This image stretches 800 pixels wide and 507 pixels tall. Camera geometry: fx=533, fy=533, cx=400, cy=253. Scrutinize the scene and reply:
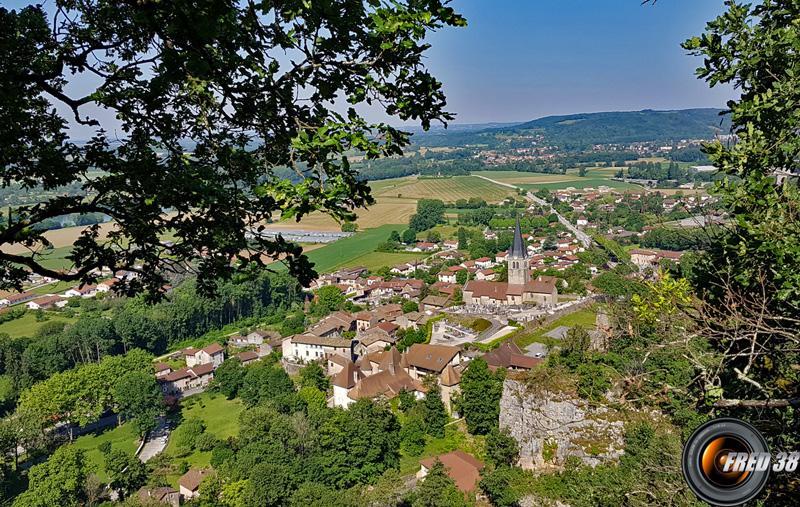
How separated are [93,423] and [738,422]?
118 ft

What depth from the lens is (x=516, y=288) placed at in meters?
41.2

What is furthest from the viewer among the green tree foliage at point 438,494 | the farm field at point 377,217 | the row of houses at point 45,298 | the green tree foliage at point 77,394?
the farm field at point 377,217

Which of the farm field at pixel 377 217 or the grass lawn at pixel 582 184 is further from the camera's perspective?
the grass lawn at pixel 582 184

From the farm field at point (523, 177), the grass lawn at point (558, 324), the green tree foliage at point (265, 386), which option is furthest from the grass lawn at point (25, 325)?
the farm field at point (523, 177)

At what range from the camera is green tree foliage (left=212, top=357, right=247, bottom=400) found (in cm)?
3300

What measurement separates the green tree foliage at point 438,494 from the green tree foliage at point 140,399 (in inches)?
741

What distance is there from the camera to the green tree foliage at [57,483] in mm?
19891

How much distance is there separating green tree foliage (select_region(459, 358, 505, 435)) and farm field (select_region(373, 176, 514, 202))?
265ft

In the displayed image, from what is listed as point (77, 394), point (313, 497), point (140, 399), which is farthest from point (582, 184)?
point (313, 497)

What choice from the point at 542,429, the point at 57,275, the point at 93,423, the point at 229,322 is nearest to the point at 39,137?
the point at 57,275

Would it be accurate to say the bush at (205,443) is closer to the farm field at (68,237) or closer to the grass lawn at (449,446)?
the grass lawn at (449,446)

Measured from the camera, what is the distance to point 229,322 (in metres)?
50.2

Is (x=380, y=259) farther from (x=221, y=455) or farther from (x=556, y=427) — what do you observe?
(x=556, y=427)

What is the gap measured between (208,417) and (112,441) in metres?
4.99
